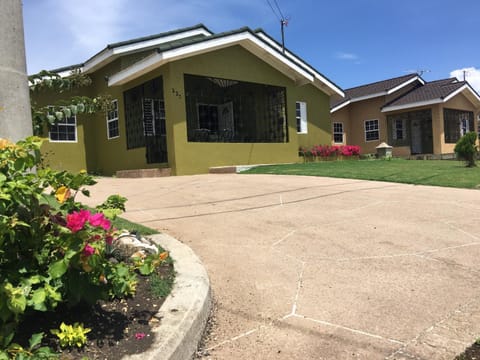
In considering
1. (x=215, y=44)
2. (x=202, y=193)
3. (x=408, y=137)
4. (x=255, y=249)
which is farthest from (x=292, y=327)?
(x=408, y=137)

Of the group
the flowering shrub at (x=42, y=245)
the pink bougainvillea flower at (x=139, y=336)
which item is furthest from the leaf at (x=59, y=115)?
the pink bougainvillea flower at (x=139, y=336)

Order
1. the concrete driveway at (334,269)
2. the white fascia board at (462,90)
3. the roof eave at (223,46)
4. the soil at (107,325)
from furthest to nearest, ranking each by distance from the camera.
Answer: the white fascia board at (462,90), the roof eave at (223,46), the concrete driveway at (334,269), the soil at (107,325)

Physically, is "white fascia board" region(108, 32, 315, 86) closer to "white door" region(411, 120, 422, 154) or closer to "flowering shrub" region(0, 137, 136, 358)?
"flowering shrub" region(0, 137, 136, 358)

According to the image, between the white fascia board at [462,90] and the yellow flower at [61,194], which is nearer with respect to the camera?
the yellow flower at [61,194]

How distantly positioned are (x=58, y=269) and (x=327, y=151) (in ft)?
60.2

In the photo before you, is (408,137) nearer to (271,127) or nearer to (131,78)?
(271,127)

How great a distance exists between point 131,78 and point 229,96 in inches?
188

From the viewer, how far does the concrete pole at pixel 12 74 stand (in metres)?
2.97

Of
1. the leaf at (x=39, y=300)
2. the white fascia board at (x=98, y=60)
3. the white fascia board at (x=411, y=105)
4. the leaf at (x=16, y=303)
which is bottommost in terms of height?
the leaf at (x=39, y=300)

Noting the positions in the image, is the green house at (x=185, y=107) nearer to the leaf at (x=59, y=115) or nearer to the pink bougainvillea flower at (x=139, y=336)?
the leaf at (x=59, y=115)

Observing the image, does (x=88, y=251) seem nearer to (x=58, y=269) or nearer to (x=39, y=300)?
(x=58, y=269)

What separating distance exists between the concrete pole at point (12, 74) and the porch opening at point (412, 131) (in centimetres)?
2601

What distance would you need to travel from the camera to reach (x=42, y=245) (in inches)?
91.9

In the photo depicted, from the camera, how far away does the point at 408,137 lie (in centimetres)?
2741
